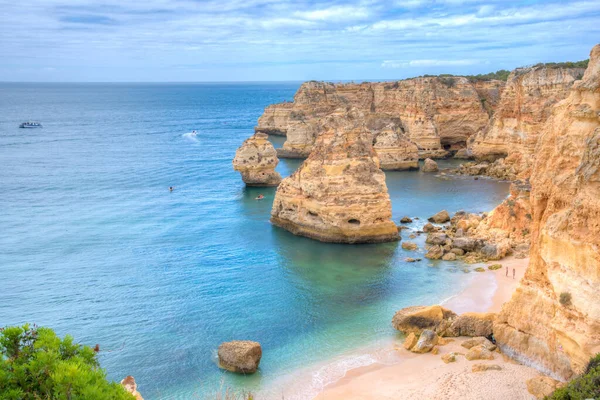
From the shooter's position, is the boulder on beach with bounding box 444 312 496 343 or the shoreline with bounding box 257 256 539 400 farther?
the boulder on beach with bounding box 444 312 496 343


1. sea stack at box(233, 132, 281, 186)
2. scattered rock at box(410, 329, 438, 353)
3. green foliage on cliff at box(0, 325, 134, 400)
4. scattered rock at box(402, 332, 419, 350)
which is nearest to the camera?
green foliage on cliff at box(0, 325, 134, 400)

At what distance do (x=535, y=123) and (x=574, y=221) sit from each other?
4158 cm

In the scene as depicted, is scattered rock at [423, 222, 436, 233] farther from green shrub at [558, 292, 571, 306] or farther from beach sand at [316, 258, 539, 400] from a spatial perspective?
green shrub at [558, 292, 571, 306]

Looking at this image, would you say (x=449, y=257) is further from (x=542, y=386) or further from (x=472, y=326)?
(x=542, y=386)

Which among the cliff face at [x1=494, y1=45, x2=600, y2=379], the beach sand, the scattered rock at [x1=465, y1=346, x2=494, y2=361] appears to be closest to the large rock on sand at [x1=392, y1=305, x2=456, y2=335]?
the beach sand

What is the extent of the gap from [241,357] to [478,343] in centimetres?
943

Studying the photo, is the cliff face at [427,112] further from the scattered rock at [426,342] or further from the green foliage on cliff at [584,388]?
the green foliage on cliff at [584,388]

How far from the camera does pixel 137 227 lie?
4150 cm

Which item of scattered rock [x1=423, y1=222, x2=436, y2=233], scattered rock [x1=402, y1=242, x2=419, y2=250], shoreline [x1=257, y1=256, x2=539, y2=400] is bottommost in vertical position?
shoreline [x1=257, y1=256, x2=539, y2=400]

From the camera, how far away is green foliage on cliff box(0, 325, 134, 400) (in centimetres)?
851

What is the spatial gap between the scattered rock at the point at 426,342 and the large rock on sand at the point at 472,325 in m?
1.22

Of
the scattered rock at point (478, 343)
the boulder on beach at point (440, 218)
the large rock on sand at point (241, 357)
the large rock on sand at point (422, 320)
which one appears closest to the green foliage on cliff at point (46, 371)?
the large rock on sand at point (241, 357)

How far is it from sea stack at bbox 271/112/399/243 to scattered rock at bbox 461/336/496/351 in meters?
15.6

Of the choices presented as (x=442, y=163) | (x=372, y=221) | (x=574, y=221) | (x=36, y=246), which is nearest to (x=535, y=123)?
(x=442, y=163)
